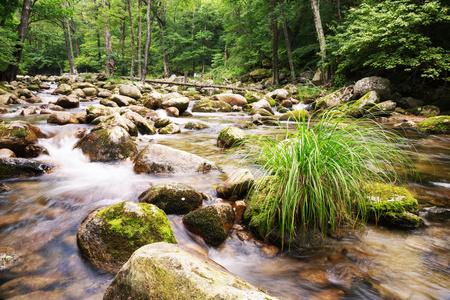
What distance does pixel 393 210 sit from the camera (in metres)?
2.56

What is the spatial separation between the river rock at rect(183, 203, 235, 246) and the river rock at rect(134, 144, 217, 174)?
166cm

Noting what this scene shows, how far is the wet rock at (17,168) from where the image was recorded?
11.8ft

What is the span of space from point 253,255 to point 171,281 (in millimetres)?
1284

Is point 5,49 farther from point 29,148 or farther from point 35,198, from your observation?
point 35,198

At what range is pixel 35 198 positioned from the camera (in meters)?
3.10

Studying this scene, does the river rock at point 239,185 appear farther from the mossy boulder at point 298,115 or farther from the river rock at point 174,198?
the mossy boulder at point 298,115

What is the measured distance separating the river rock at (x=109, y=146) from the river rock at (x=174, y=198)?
87.6 inches

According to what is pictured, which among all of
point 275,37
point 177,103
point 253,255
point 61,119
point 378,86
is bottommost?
point 253,255

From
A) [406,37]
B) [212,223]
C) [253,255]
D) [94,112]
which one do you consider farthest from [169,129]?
[406,37]

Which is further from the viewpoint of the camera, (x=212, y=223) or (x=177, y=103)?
(x=177, y=103)

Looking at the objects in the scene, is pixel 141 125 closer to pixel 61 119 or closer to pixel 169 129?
pixel 169 129

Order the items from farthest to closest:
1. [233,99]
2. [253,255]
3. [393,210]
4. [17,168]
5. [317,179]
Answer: [233,99] → [17,168] → [393,210] → [253,255] → [317,179]

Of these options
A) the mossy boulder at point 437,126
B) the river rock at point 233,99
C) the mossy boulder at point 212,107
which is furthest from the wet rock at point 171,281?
the river rock at point 233,99

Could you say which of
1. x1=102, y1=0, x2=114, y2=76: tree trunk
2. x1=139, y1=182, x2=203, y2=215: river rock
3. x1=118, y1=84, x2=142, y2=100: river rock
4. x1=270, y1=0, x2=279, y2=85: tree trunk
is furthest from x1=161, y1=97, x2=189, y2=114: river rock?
x1=102, y1=0, x2=114, y2=76: tree trunk
